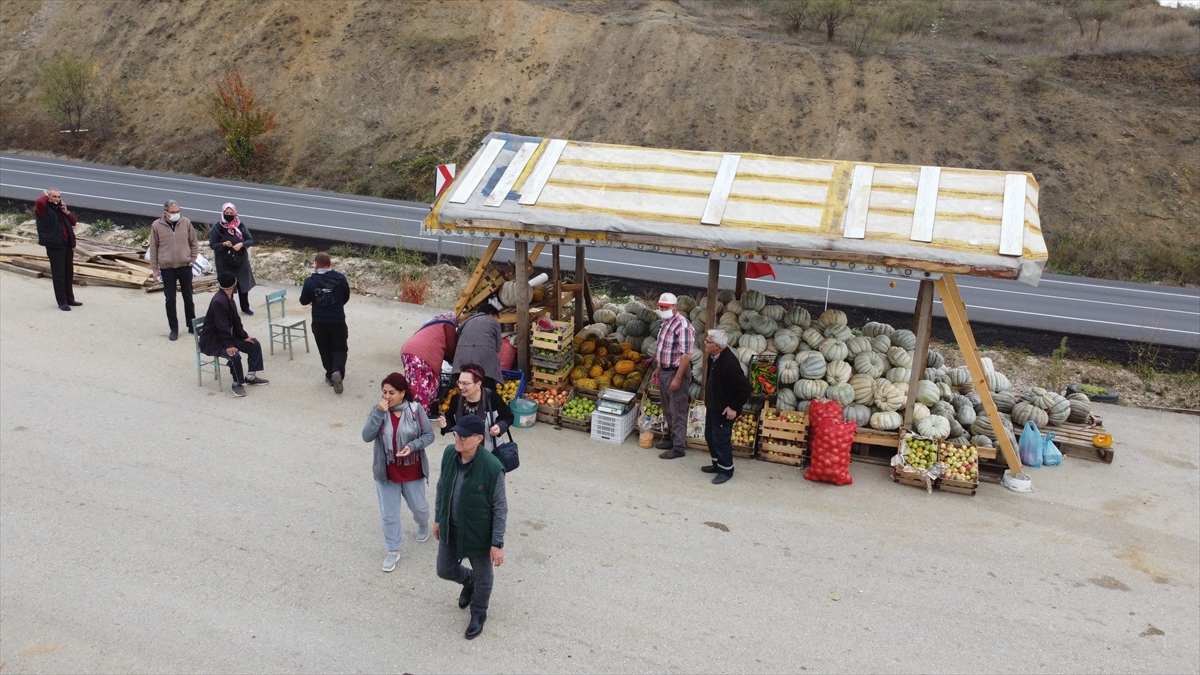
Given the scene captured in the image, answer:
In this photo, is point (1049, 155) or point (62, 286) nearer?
point (62, 286)

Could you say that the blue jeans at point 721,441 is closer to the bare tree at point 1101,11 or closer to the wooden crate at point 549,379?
the wooden crate at point 549,379

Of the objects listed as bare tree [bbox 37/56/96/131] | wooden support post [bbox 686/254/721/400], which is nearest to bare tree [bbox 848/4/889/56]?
wooden support post [bbox 686/254/721/400]

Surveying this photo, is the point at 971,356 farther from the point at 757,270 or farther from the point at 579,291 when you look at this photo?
the point at 579,291

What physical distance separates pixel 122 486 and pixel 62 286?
731 cm

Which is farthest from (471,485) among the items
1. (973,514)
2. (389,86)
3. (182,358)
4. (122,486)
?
(389,86)

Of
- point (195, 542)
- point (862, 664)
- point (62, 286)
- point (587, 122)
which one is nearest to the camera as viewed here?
point (862, 664)

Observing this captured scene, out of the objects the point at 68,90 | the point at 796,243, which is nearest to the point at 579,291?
the point at 796,243

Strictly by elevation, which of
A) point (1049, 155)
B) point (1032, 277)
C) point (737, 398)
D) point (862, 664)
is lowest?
point (862, 664)

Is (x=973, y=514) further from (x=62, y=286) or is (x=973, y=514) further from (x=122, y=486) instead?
(x=62, y=286)

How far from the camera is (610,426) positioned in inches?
389

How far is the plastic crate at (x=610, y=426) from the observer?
32.3 feet

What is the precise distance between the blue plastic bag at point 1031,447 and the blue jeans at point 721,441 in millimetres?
3687

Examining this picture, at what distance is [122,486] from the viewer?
26.9 feet

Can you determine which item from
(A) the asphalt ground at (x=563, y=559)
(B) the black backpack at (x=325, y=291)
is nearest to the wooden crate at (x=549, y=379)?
(A) the asphalt ground at (x=563, y=559)
